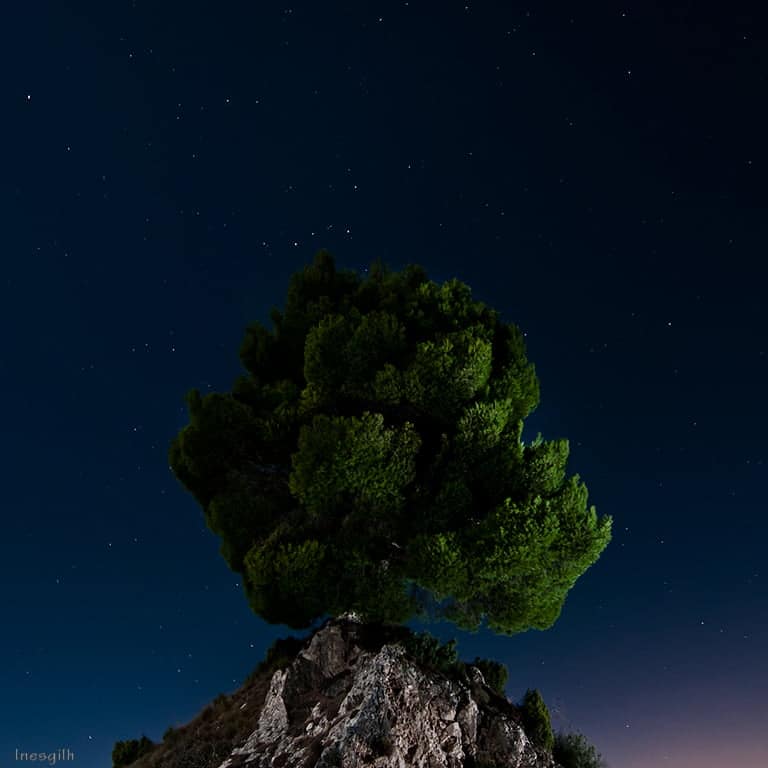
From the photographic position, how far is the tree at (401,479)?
61.0 ft

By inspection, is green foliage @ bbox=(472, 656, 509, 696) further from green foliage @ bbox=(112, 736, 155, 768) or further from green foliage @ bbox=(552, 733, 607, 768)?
green foliage @ bbox=(112, 736, 155, 768)

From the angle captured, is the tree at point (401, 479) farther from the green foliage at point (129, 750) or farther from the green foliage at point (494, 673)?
the green foliage at point (129, 750)

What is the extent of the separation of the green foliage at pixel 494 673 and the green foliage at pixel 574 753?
195cm

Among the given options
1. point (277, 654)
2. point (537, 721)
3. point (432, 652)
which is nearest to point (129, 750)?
point (277, 654)

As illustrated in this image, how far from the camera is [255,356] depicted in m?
23.8

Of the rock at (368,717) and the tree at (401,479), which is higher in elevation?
the tree at (401,479)

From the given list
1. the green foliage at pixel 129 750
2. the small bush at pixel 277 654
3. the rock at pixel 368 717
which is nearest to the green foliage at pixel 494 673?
the rock at pixel 368 717

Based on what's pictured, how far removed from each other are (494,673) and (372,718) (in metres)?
5.57

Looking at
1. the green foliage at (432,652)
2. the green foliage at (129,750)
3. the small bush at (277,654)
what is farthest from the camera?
the green foliage at (129,750)

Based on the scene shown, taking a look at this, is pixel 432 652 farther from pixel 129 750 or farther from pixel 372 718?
pixel 129 750

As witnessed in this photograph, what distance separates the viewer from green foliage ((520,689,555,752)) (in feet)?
62.1

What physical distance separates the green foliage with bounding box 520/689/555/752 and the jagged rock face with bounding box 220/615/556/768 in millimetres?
466

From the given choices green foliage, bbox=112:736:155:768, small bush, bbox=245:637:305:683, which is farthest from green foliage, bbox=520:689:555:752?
green foliage, bbox=112:736:155:768

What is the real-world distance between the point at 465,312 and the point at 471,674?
976 centimetres
